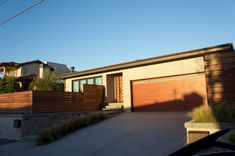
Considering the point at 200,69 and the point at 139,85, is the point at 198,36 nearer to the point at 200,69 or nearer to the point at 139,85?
the point at 200,69

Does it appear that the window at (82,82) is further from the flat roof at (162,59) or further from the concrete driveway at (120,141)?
the concrete driveway at (120,141)

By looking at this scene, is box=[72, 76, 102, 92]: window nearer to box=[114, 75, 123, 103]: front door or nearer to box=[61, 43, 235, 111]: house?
box=[61, 43, 235, 111]: house

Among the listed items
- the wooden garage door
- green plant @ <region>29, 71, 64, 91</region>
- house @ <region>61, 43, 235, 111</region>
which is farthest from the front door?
green plant @ <region>29, 71, 64, 91</region>

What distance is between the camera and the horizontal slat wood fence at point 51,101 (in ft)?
42.7

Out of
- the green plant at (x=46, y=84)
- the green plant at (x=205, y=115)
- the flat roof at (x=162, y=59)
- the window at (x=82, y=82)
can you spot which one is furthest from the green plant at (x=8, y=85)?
the green plant at (x=205, y=115)

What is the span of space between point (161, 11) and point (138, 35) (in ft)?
11.6

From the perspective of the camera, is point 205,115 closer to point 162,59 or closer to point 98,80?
point 162,59

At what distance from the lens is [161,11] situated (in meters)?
13.4

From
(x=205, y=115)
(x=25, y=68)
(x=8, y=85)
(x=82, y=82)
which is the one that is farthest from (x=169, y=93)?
(x=25, y=68)

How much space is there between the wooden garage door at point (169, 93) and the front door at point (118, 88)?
2019 millimetres

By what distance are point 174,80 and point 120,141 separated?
6971 mm

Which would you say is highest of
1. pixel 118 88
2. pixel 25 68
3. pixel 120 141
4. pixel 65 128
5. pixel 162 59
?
pixel 25 68

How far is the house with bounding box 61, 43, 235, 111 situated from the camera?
1200cm

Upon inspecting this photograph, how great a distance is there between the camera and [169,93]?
1440 centimetres
